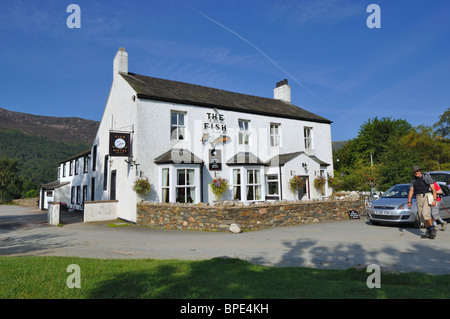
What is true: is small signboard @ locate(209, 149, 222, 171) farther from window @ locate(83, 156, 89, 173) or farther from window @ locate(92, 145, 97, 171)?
window @ locate(83, 156, 89, 173)

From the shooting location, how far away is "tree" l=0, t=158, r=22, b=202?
5266cm

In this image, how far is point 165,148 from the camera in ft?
49.8

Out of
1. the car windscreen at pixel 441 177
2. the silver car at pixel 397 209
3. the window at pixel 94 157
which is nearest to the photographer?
the silver car at pixel 397 209

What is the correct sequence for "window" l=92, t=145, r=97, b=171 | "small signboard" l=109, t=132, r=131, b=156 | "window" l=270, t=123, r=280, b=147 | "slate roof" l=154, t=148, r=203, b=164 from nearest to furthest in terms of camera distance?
1. "small signboard" l=109, t=132, r=131, b=156
2. "slate roof" l=154, t=148, r=203, b=164
3. "window" l=270, t=123, r=280, b=147
4. "window" l=92, t=145, r=97, b=171

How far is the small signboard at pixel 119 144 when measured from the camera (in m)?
14.0

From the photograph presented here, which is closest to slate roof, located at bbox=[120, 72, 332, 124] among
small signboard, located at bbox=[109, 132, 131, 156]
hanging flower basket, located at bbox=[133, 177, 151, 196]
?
small signboard, located at bbox=[109, 132, 131, 156]

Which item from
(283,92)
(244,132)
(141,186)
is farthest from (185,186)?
(283,92)

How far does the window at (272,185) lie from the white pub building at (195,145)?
0.07 metres

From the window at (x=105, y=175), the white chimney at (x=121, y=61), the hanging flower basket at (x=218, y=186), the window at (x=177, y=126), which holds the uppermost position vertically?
the white chimney at (x=121, y=61)

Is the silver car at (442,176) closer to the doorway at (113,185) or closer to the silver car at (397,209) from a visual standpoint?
the silver car at (397,209)

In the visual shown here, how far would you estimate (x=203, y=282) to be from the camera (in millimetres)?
4191

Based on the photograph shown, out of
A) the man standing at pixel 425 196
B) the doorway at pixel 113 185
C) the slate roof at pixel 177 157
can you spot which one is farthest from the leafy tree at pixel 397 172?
the doorway at pixel 113 185

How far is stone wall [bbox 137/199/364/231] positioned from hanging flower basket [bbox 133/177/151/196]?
65 cm

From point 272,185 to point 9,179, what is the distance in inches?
2258
